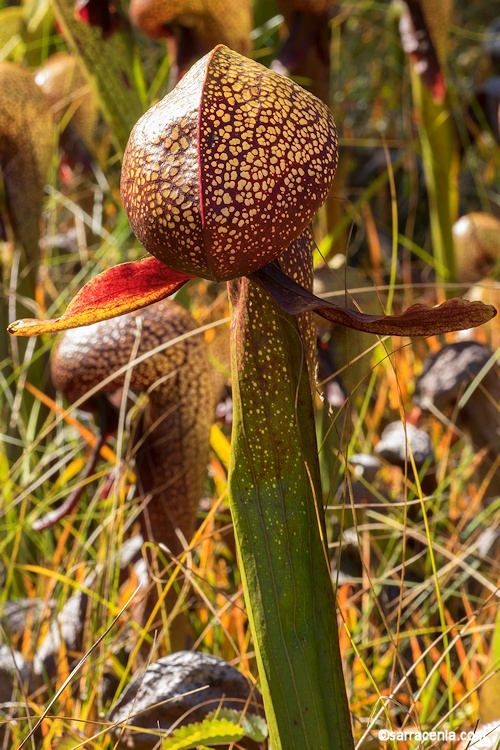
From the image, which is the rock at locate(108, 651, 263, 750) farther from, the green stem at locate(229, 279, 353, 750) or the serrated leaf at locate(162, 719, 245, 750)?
the green stem at locate(229, 279, 353, 750)

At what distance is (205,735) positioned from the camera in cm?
71

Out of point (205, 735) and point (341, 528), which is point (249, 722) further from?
point (341, 528)

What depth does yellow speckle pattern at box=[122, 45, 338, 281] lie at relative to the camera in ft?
1.72

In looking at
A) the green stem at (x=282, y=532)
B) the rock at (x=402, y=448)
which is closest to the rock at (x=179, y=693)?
the green stem at (x=282, y=532)

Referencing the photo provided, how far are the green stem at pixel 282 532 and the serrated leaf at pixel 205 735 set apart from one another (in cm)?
12

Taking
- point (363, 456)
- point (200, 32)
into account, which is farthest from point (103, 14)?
point (363, 456)

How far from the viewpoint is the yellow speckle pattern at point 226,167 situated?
0.52 m

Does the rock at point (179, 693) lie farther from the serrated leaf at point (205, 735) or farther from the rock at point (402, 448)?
the rock at point (402, 448)

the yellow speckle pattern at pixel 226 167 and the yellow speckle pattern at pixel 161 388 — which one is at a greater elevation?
the yellow speckle pattern at pixel 226 167

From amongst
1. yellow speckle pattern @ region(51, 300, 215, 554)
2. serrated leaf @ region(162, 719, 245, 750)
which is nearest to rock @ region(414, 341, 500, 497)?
yellow speckle pattern @ region(51, 300, 215, 554)

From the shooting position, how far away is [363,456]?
4.97 feet

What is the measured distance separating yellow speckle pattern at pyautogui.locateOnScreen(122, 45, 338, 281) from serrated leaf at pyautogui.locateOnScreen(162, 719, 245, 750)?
0.39 meters
